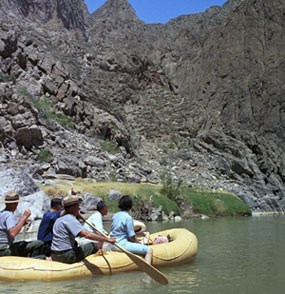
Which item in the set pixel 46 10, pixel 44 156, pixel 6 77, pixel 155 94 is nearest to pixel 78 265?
pixel 44 156

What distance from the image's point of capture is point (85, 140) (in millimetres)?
44406

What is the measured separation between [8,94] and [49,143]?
206 inches

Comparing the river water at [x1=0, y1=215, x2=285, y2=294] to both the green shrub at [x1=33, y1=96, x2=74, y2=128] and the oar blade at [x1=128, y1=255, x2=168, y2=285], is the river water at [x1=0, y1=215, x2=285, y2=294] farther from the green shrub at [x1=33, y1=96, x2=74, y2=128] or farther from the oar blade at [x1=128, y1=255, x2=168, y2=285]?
the green shrub at [x1=33, y1=96, x2=74, y2=128]

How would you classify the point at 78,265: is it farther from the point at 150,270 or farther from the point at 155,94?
the point at 155,94

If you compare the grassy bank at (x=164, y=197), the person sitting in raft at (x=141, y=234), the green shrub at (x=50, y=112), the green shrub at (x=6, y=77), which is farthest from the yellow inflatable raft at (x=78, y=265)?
the green shrub at (x=6, y=77)

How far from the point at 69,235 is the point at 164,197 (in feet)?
69.9

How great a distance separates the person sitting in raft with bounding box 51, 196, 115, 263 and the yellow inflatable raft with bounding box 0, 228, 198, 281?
0.59ft

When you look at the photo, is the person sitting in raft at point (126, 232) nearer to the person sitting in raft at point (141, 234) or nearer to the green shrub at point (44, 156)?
the person sitting in raft at point (141, 234)

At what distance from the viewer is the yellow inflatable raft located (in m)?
9.66

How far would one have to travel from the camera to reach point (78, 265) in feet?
32.8

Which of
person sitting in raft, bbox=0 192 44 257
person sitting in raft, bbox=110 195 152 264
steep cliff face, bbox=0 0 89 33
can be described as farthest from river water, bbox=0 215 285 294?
steep cliff face, bbox=0 0 89 33

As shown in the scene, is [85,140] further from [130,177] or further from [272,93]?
[272,93]

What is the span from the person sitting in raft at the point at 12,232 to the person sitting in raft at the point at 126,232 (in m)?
1.87

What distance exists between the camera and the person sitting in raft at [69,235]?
9.68m
